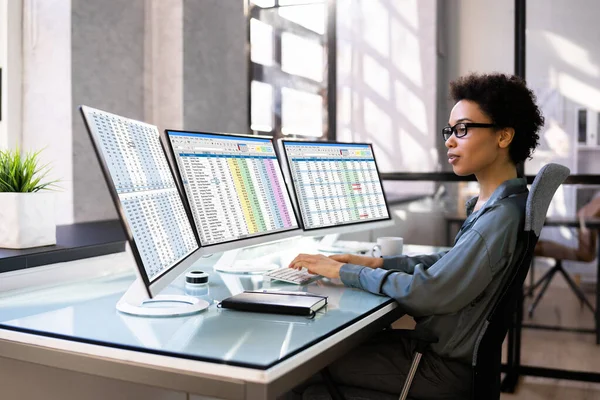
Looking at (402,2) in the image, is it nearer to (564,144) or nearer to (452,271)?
(564,144)

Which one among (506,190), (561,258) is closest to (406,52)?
(561,258)

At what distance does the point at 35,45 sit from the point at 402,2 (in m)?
1.97

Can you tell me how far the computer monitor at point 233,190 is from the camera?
1.74 meters

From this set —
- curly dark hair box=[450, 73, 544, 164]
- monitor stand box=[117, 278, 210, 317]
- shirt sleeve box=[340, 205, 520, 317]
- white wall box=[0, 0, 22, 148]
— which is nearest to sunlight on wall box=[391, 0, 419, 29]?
curly dark hair box=[450, 73, 544, 164]

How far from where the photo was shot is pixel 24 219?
1865 mm

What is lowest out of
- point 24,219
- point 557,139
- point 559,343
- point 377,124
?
point 559,343

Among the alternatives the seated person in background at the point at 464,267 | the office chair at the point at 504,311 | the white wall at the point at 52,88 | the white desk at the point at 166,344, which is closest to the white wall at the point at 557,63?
the seated person in background at the point at 464,267

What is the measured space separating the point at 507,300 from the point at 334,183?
991 millimetres

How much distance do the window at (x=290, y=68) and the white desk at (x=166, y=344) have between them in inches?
88.5

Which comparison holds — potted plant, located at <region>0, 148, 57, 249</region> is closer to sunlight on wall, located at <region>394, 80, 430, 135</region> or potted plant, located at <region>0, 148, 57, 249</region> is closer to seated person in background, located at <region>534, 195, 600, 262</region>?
sunlight on wall, located at <region>394, 80, 430, 135</region>

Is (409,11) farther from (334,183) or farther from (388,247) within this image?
(388,247)

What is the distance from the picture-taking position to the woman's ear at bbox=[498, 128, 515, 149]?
1.79 meters

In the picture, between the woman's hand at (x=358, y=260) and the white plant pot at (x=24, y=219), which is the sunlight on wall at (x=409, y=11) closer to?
the woman's hand at (x=358, y=260)

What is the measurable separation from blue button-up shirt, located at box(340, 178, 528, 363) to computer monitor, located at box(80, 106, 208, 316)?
1.75ft
